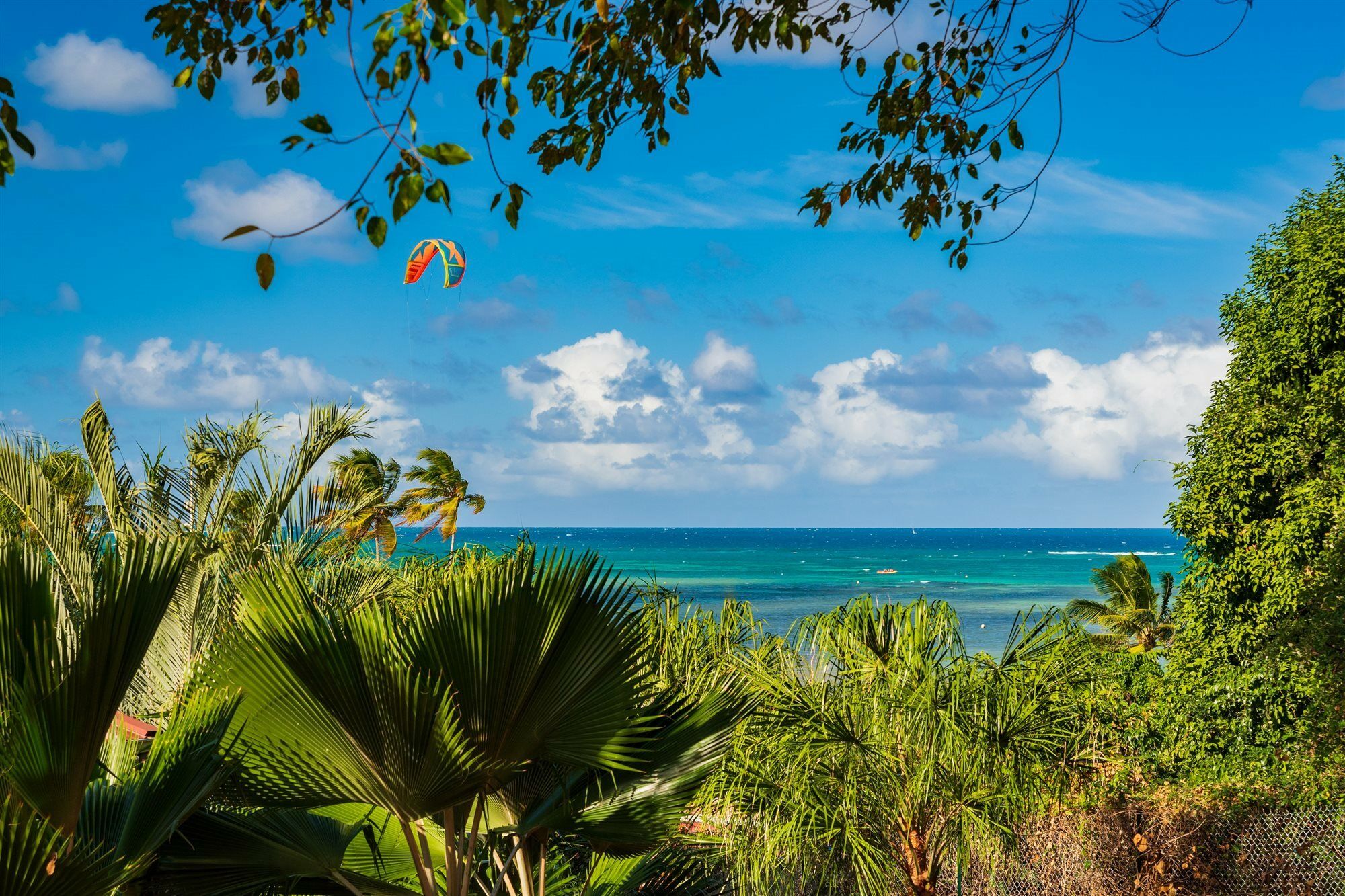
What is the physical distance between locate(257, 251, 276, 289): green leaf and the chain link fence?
8.47 metres

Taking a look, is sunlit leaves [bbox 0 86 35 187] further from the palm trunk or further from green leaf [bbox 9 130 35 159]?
the palm trunk

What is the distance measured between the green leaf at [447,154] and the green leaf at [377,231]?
0.44m

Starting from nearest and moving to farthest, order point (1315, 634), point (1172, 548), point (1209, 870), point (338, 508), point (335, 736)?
point (335, 736)
point (338, 508)
point (1209, 870)
point (1315, 634)
point (1172, 548)

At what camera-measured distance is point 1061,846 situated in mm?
10109

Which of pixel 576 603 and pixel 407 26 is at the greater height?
pixel 407 26

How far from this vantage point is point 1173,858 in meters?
11.2

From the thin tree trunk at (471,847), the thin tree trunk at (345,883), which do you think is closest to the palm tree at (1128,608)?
the thin tree trunk at (471,847)

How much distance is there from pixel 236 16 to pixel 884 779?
7368 mm

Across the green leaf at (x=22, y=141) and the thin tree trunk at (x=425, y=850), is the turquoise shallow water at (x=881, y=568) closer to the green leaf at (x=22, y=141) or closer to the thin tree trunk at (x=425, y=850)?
the thin tree trunk at (x=425, y=850)

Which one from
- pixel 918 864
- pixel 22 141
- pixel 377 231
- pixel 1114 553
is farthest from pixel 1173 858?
pixel 1114 553

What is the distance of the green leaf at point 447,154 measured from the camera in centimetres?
256

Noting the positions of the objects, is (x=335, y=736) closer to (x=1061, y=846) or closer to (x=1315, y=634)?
(x=1061, y=846)

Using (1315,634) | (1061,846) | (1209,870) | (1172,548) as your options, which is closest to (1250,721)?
(1315,634)

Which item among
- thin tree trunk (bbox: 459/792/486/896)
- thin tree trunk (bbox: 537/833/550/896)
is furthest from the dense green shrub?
thin tree trunk (bbox: 459/792/486/896)
